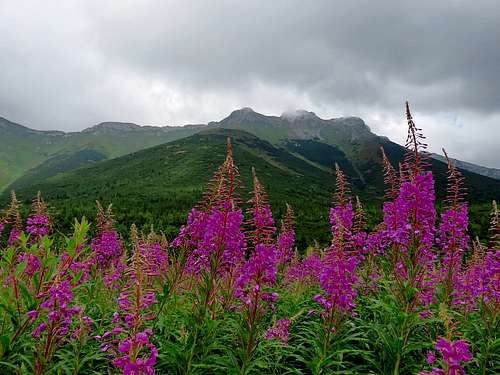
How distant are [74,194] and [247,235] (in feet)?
574

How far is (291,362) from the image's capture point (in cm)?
669

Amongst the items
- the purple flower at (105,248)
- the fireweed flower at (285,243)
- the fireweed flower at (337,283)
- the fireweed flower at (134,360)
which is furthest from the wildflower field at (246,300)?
the fireweed flower at (285,243)

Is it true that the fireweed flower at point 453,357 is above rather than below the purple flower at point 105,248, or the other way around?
above

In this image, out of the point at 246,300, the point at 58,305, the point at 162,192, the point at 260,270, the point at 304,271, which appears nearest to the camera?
the point at 58,305

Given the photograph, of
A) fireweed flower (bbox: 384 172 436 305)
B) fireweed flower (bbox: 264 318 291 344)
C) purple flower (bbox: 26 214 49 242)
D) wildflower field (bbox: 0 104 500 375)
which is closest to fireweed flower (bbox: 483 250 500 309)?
wildflower field (bbox: 0 104 500 375)

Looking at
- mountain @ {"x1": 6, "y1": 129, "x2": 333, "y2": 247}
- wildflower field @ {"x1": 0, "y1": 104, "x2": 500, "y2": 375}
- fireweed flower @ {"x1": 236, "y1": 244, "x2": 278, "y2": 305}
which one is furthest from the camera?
mountain @ {"x1": 6, "y1": 129, "x2": 333, "y2": 247}

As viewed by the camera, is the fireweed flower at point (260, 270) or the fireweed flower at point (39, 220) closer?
the fireweed flower at point (260, 270)

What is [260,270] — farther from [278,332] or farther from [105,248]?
[105,248]

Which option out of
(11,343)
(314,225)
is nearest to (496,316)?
(11,343)

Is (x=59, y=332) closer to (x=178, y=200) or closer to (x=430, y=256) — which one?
(x=430, y=256)

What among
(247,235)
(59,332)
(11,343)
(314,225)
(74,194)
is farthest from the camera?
(74,194)

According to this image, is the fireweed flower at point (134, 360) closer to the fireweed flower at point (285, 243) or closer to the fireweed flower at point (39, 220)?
the fireweed flower at point (39, 220)

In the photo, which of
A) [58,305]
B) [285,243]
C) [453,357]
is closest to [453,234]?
[285,243]

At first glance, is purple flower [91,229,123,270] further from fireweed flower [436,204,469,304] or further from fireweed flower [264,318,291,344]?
fireweed flower [436,204,469,304]
